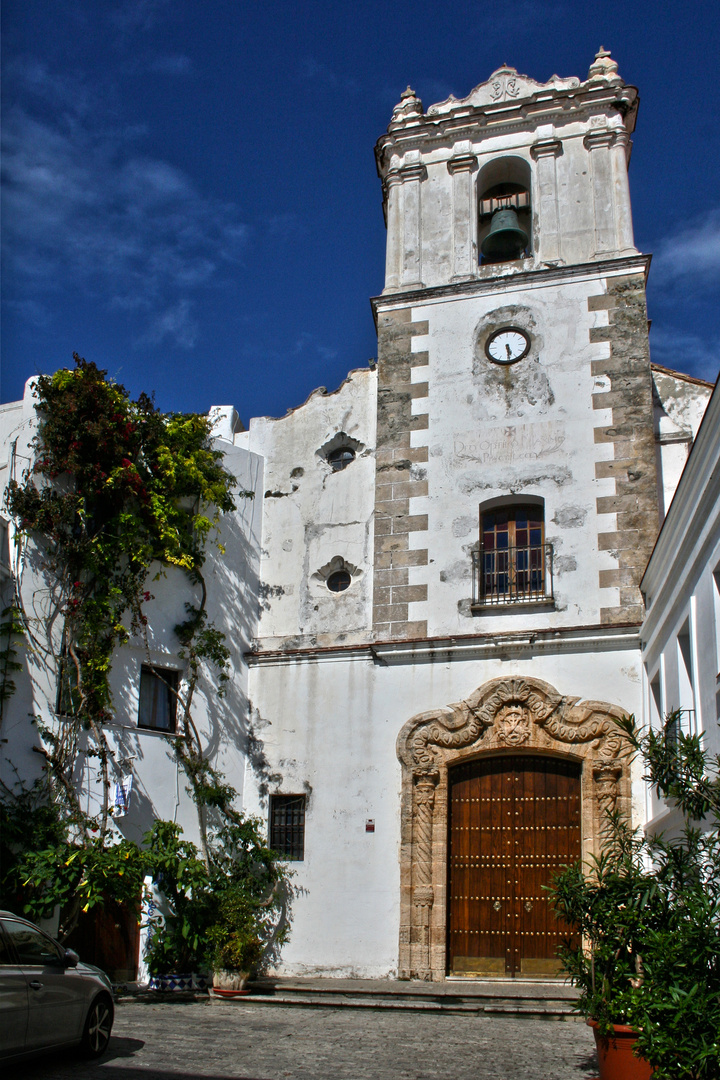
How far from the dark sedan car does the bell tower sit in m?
7.05

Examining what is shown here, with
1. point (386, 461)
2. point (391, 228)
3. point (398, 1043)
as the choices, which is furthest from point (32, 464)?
point (398, 1043)

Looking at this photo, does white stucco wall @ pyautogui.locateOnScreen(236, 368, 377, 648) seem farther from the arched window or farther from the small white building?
the small white building

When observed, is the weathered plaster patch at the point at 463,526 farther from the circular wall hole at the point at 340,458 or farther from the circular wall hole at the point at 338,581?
the circular wall hole at the point at 340,458

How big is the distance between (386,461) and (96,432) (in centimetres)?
435

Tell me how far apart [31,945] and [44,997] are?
45 centimetres

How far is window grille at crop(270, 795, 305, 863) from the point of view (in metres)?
14.0

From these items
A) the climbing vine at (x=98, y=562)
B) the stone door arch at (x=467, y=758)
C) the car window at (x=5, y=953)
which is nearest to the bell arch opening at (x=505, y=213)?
the climbing vine at (x=98, y=562)

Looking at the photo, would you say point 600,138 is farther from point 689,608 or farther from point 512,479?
point 689,608

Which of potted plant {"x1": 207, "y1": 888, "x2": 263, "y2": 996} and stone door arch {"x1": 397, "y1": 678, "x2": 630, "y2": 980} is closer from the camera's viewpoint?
potted plant {"x1": 207, "y1": 888, "x2": 263, "y2": 996}

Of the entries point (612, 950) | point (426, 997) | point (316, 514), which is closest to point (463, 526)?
point (316, 514)

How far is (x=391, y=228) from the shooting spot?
16.7m

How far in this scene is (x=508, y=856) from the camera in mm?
13055

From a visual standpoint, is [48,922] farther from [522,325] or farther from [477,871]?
[522,325]

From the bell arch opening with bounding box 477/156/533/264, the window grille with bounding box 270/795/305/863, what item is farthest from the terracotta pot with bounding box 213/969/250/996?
the bell arch opening with bounding box 477/156/533/264
